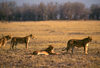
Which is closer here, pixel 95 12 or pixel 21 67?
pixel 21 67

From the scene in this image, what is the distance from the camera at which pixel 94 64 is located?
10297 mm

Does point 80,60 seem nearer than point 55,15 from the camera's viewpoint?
Yes

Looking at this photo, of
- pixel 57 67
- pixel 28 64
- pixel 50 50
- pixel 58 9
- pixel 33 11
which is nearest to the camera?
pixel 57 67

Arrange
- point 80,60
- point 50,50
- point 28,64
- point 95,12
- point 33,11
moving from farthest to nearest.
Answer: point 33,11 < point 95,12 < point 50,50 < point 80,60 < point 28,64

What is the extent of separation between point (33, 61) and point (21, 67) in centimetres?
124

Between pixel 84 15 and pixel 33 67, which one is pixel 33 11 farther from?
pixel 33 67

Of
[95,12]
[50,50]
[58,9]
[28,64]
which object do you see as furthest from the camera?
[58,9]

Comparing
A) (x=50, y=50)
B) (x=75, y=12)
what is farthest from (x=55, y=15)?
(x=50, y=50)

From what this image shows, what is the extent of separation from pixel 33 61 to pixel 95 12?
89.9 metres

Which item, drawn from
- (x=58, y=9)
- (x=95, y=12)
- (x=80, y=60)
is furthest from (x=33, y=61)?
(x=58, y=9)

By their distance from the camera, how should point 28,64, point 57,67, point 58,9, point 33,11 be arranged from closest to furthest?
point 57,67
point 28,64
point 33,11
point 58,9

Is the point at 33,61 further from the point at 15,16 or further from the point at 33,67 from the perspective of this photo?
the point at 15,16

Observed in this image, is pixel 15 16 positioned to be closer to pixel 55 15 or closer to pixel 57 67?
pixel 55 15

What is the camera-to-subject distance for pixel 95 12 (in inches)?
3799
